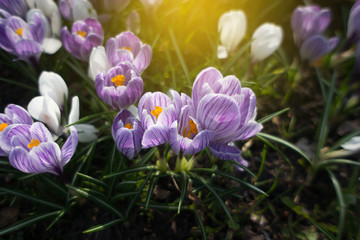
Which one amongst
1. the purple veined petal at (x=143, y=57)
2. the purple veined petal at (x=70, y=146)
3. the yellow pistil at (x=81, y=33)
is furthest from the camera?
the yellow pistil at (x=81, y=33)

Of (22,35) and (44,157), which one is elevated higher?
(22,35)

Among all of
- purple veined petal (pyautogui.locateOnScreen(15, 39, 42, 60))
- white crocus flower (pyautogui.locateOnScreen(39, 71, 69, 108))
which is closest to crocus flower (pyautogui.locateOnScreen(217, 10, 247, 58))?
white crocus flower (pyautogui.locateOnScreen(39, 71, 69, 108))

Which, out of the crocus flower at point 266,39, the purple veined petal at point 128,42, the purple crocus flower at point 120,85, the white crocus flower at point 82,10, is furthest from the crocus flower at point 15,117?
the crocus flower at point 266,39

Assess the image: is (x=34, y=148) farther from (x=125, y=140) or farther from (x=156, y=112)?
(x=156, y=112)

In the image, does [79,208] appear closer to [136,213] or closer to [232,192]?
[136,213]

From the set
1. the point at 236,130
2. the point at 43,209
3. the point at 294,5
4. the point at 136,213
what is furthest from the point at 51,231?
the point at 294,5

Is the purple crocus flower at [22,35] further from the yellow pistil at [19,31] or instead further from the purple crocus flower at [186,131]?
the purple crocus flower at [186,131]

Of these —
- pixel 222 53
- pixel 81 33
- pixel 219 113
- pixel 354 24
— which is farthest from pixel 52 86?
pixel 354 24
